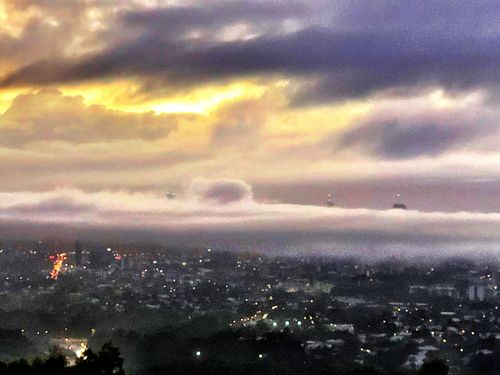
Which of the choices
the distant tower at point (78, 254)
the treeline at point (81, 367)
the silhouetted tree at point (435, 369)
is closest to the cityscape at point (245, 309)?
the distant tower at point (78, 254)

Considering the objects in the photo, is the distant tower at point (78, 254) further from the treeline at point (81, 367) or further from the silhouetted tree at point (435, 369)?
the silhouetted tree at point (435, 369)

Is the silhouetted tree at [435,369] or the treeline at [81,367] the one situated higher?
the treeline at [81,367]

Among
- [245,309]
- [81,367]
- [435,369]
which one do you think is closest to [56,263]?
[245,309]

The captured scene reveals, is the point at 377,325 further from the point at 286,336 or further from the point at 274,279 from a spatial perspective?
the point at 274,279

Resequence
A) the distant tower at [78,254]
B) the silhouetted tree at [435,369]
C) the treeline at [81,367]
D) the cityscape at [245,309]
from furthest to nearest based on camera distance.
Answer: the distant tower at [78,254] → the cityscape at [245,309] → the silhouetted tree at [435,369] → the treeline at [81,367]

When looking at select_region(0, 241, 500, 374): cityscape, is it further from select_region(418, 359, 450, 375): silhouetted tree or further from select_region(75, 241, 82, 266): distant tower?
select_region(418, 359, 450, 375): silhouetted tree

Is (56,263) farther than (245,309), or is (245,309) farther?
(56,263)

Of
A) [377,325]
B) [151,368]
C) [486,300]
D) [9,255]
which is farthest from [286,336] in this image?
[9,255]

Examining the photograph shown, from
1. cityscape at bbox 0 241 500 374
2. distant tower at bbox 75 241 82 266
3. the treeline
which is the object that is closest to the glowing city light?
cityscape at bbox 0 241 500 374

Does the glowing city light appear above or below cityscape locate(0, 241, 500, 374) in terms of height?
above

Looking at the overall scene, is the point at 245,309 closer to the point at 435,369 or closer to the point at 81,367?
the point at 81,367

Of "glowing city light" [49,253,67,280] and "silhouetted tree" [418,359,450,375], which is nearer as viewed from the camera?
"silhouetted tree" [418,359,450,375]
